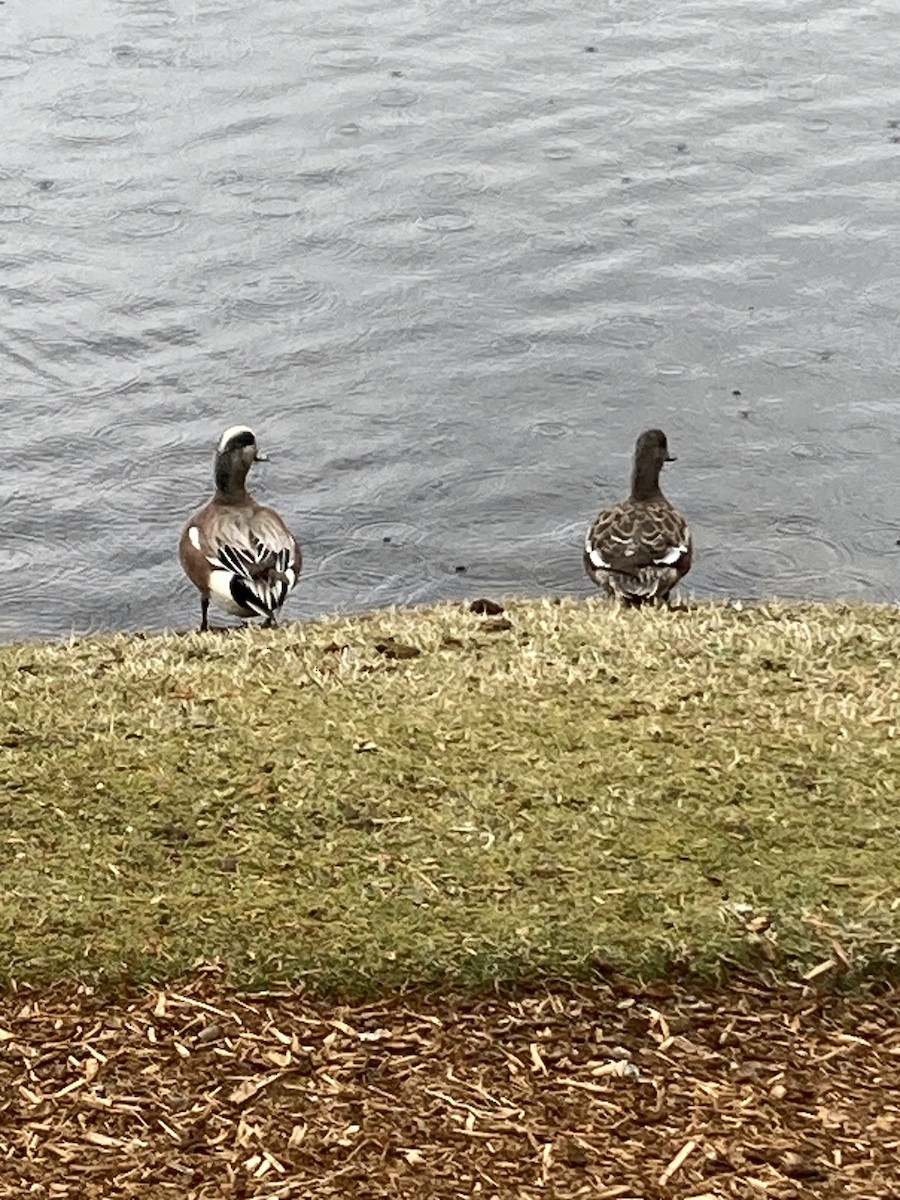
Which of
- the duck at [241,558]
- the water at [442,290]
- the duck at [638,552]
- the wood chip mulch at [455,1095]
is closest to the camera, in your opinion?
the wood chip mulch at [455,1095]

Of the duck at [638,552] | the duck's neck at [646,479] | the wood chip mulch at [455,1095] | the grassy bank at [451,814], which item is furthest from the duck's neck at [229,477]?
the wood chip mulch at [455,1095]

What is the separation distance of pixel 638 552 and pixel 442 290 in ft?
18.4

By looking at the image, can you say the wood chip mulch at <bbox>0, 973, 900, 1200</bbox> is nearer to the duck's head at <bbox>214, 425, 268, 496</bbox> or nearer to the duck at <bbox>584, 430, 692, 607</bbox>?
the duck at <bbox>584, 430, 692, 607</bbox>

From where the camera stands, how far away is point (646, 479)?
37.2 feet

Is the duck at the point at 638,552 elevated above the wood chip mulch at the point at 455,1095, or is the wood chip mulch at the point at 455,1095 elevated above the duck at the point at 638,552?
the wood chip mulch at the point at 455,1095

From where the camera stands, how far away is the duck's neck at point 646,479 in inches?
445

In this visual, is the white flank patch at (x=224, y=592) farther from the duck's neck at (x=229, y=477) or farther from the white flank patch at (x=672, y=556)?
the white flank patch at (x=672, y=556)

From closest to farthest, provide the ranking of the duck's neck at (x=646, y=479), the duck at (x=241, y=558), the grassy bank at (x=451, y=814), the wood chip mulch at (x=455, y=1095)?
the wood chip mulch at (x=455, y=1095)
the grassy bank at (x=451, y=814)
the duck at (x=241, y=558)
the duck's neck at (x=646, y=479)

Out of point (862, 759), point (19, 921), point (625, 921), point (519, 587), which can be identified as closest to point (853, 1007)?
point (625, 921)

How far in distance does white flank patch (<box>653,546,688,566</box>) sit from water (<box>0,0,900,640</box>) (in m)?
1.50

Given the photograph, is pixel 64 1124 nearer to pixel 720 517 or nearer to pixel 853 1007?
pixel 853 1007

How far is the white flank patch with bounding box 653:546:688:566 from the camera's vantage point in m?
10.2

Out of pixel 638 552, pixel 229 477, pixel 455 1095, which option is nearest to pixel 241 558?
pixel 229 477

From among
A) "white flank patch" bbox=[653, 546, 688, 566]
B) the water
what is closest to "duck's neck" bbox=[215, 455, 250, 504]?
the water
